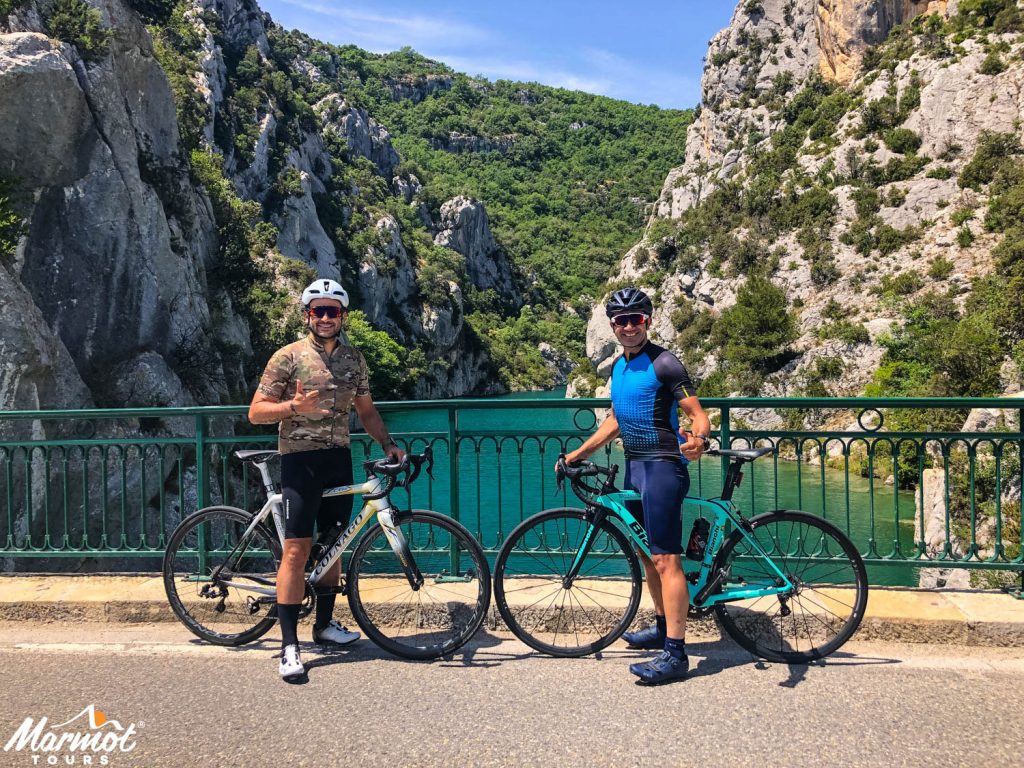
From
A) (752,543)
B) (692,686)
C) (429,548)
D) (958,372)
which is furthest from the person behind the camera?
(958,372)

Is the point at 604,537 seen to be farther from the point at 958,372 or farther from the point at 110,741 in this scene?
the point at 958,372

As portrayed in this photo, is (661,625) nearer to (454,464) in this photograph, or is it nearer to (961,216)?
(454,464)

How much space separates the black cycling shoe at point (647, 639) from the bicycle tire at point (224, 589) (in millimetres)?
2124

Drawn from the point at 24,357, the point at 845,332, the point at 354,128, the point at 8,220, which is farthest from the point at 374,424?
the point at 354,128

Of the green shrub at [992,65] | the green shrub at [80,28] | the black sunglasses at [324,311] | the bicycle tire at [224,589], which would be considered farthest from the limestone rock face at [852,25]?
the bicycle tire at [224,589]

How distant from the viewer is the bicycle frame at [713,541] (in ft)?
13.5

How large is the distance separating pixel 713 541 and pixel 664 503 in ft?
1.69

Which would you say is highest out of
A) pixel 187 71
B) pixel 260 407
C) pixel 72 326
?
pixel 187 71

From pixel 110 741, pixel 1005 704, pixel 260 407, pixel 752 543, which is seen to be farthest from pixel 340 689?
pixel 1005 704

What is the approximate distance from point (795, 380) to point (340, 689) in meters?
47.0

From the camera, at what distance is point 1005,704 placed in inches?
136

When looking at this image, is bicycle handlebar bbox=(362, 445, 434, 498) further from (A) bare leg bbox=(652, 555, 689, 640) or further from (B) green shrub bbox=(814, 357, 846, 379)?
(B) green shrub bbox=(814, 357, 846, 379)

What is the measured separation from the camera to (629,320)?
13.3 ft

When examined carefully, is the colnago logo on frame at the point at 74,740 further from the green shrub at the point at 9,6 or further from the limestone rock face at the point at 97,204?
the green shrub at the point at 9,6
